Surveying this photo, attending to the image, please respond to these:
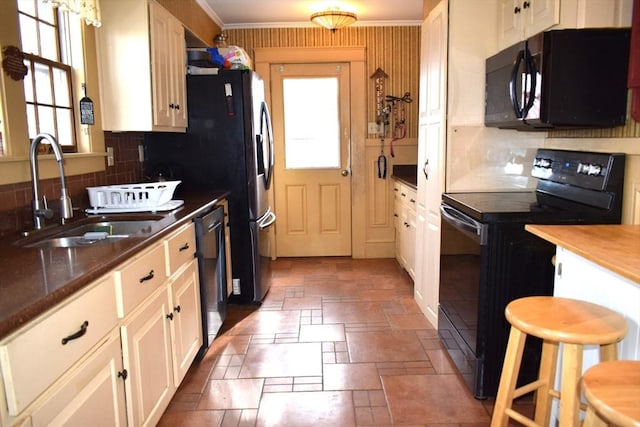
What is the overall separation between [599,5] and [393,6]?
255 centimetres

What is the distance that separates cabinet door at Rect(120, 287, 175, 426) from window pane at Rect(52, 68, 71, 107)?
1.23 metres

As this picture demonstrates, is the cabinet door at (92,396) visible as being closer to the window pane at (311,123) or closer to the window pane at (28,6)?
the window pane at (28,6)

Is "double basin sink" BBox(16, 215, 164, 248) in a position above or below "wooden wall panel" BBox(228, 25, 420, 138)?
below

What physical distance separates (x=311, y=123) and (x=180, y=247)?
300cm

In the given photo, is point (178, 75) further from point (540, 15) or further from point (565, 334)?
point (565, 334)

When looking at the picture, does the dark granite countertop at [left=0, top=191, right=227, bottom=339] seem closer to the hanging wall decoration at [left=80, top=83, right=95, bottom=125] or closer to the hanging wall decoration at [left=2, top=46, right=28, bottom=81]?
the hanging wall decoration at [left=2, top=46, right=28, bottom=81]

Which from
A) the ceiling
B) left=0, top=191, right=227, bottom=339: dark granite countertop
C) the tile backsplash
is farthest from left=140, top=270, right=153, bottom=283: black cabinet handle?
the ceiling

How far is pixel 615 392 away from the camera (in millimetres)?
1021

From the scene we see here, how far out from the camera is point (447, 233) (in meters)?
2.78

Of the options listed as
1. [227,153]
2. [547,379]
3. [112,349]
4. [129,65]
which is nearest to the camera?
[112,349]

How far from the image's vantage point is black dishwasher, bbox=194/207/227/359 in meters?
2.72

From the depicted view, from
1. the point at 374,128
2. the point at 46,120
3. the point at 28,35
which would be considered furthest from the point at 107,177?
the point at 374,128

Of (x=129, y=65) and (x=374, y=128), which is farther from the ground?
(x=129, y=65)

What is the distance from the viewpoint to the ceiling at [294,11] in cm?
421
